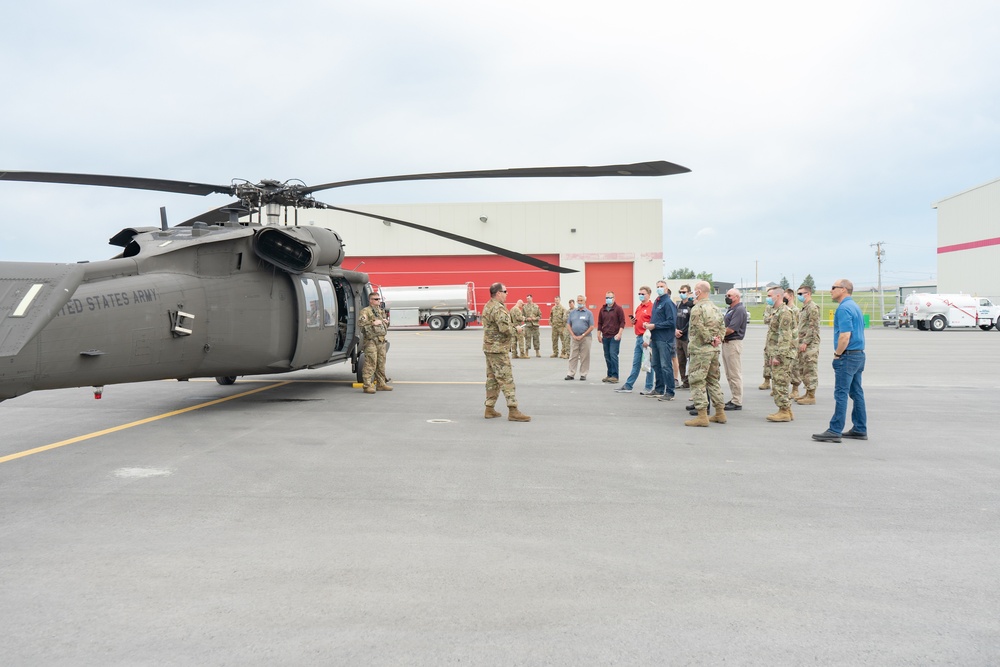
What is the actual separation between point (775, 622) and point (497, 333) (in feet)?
20.3

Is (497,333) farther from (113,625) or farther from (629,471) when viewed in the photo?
(113,625)

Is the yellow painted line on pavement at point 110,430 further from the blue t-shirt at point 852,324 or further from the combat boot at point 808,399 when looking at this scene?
the combat boot at point 808,399

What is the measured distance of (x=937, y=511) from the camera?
495cm

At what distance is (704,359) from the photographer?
853cm

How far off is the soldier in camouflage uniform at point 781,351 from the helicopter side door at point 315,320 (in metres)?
6.96

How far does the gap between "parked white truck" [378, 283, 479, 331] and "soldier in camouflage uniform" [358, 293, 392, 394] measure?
24.8m

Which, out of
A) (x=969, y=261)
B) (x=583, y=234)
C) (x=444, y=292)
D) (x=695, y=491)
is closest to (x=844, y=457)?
(x=695, y=491)

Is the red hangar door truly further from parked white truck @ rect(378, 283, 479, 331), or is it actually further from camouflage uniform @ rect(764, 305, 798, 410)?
camouflage uniform @ rect(764, 305, 798, 410)

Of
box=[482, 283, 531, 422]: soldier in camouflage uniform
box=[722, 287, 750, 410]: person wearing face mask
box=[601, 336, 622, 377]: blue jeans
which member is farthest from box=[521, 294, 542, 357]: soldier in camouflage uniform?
box=[482, 283, 531, 422]: soldier in camouflage uniform

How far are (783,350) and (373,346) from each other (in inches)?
266

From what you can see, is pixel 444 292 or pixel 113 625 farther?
pixel 444 292

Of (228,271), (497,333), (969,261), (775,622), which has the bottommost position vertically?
(775,622)

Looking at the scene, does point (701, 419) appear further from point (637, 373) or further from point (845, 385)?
point (637, 373)

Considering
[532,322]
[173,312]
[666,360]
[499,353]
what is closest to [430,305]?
[532,322]
